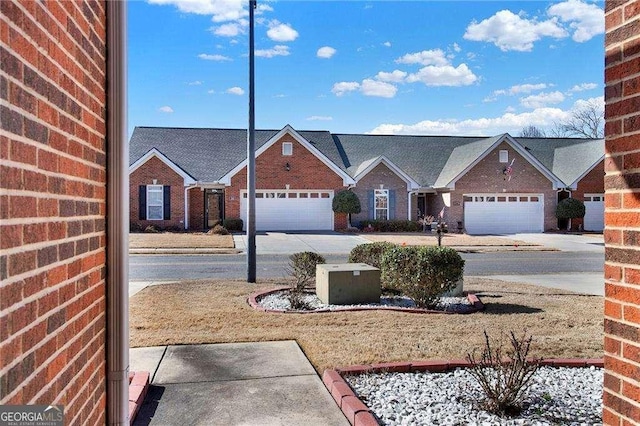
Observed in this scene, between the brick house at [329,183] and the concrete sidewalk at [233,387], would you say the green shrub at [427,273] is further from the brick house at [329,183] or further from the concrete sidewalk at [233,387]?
the brick house at [329,183]

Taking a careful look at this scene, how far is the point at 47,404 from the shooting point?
213cm

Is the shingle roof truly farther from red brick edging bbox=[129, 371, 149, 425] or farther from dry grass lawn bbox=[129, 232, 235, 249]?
red brick edging bbox=[129, 371, 149, 425]

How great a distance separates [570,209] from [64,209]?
3537 cm

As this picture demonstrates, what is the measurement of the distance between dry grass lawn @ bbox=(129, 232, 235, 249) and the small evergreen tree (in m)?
7.57

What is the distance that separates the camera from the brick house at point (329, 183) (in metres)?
31.3

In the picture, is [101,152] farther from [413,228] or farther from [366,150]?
[366,150]

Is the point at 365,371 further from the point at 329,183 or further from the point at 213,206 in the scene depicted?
the point at 213,206

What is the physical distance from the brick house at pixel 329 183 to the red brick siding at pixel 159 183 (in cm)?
6

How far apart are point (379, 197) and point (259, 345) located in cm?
2735

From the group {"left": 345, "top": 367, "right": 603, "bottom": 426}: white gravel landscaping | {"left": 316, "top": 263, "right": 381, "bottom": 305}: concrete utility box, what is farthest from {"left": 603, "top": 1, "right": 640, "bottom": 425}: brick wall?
{"left": 316, "top": 263, "right": 381, "bottom": 305}: concrete utility box

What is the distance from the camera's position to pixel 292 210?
32.0m

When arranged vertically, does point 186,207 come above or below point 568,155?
below

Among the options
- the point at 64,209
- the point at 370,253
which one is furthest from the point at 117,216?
the point at 370,253

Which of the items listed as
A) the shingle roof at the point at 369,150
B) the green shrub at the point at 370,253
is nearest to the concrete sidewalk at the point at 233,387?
the green shrub at the point at 370,253
